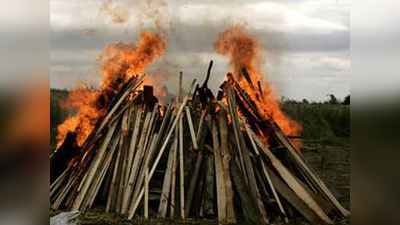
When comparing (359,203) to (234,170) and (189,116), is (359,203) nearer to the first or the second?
(234,170)

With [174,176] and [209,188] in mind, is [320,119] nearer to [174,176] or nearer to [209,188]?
[209,188]

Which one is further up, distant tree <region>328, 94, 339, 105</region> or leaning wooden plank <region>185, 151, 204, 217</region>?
distant tree <region>328, 94, 339, 105</region>

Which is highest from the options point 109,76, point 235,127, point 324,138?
point 109,76

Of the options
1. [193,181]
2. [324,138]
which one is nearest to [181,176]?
[193,181]

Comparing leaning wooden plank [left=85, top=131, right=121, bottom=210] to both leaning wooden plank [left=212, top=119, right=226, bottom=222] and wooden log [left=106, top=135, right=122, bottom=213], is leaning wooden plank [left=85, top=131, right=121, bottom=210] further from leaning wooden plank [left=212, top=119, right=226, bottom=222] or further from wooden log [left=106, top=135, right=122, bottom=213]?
leaning wooden plank [left=212, top=119, right=226, bottom=222]

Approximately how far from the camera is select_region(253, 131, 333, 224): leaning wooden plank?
8.79 metres

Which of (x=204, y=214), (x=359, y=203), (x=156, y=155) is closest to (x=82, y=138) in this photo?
(x=156, y=155)

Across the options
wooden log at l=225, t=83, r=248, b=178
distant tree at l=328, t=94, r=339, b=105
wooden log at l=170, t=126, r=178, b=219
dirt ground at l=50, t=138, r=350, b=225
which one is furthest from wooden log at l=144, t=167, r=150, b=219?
distant tree at l=328, t=94, r=339, b=105

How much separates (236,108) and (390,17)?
20.9 feet

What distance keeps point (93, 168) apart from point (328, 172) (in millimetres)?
6781

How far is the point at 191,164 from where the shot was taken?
374 inches

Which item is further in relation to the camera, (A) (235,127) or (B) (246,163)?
(A) (235,127)

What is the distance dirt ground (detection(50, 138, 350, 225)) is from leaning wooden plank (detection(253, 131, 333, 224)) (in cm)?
41

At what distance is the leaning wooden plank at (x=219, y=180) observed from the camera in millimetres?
8719
